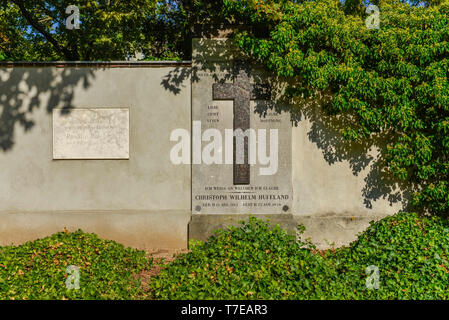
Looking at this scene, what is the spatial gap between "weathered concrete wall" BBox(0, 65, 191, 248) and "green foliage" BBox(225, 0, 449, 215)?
5.76 feet

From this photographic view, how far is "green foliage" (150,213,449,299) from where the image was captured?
330 centimetres

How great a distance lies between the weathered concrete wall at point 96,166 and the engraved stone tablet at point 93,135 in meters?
0.11

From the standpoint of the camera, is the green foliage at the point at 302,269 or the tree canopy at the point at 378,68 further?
the tree canopy at the point at 378,68

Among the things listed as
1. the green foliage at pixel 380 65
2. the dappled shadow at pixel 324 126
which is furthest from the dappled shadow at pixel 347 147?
the green foliage at pixel 380 65

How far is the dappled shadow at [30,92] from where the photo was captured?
5652 mm

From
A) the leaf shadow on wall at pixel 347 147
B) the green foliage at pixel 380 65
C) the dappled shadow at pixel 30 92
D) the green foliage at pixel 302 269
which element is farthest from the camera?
the leaf shadow on wall at pixel 347 147

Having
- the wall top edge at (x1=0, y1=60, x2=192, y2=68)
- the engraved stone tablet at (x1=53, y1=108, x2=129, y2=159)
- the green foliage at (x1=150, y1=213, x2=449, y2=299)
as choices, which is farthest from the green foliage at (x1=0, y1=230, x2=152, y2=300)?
the wall top edge at (x1=0, y1=60, x2=192, y2=68)

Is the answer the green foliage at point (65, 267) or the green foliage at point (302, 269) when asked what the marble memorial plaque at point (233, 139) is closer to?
the green foliage at point (302, 269)

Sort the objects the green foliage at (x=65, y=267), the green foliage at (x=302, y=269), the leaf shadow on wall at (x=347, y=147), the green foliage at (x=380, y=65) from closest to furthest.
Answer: the green foliage at (x=302, y=269) → the green foliage at (x=65, y=267) → the green foliage at (x=380, y=65) → the leaf shadow on wall at (x=347, y=147)

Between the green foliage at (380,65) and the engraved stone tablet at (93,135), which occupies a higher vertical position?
the green foliage at (380,65)

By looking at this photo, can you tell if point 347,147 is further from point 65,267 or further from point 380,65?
point 65,267

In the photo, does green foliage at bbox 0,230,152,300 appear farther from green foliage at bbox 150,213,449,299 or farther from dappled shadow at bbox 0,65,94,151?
dappled shadow at bbox 0,65,94,151
